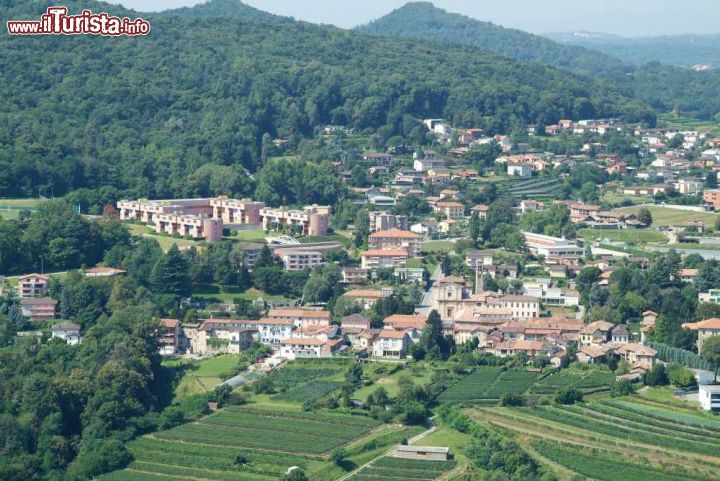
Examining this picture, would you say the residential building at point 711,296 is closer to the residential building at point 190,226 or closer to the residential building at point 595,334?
the residential building at point 595,334

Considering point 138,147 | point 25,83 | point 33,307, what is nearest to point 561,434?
point 33,307

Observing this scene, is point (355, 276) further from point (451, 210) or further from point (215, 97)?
point (215, 97)

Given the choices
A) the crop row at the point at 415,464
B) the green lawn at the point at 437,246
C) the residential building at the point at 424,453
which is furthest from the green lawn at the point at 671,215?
the crop row at the point at 415,464

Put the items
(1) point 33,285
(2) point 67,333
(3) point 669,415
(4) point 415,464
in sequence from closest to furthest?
(4) point 415,464 < (3) point 669,415 < (2) point 67,333 < (1) point 33,285

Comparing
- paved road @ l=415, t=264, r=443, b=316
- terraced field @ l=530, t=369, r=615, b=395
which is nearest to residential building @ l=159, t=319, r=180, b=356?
paved road @ l=415, t=264, r=443, b=316

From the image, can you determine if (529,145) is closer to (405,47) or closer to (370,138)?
(370,138)

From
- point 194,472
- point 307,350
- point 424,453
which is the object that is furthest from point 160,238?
point 424,453

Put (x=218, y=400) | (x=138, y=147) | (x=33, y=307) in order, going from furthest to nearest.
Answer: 1. (x=138, y=147)
2. (x=33, y=307)
3. (x=218, y=400)
